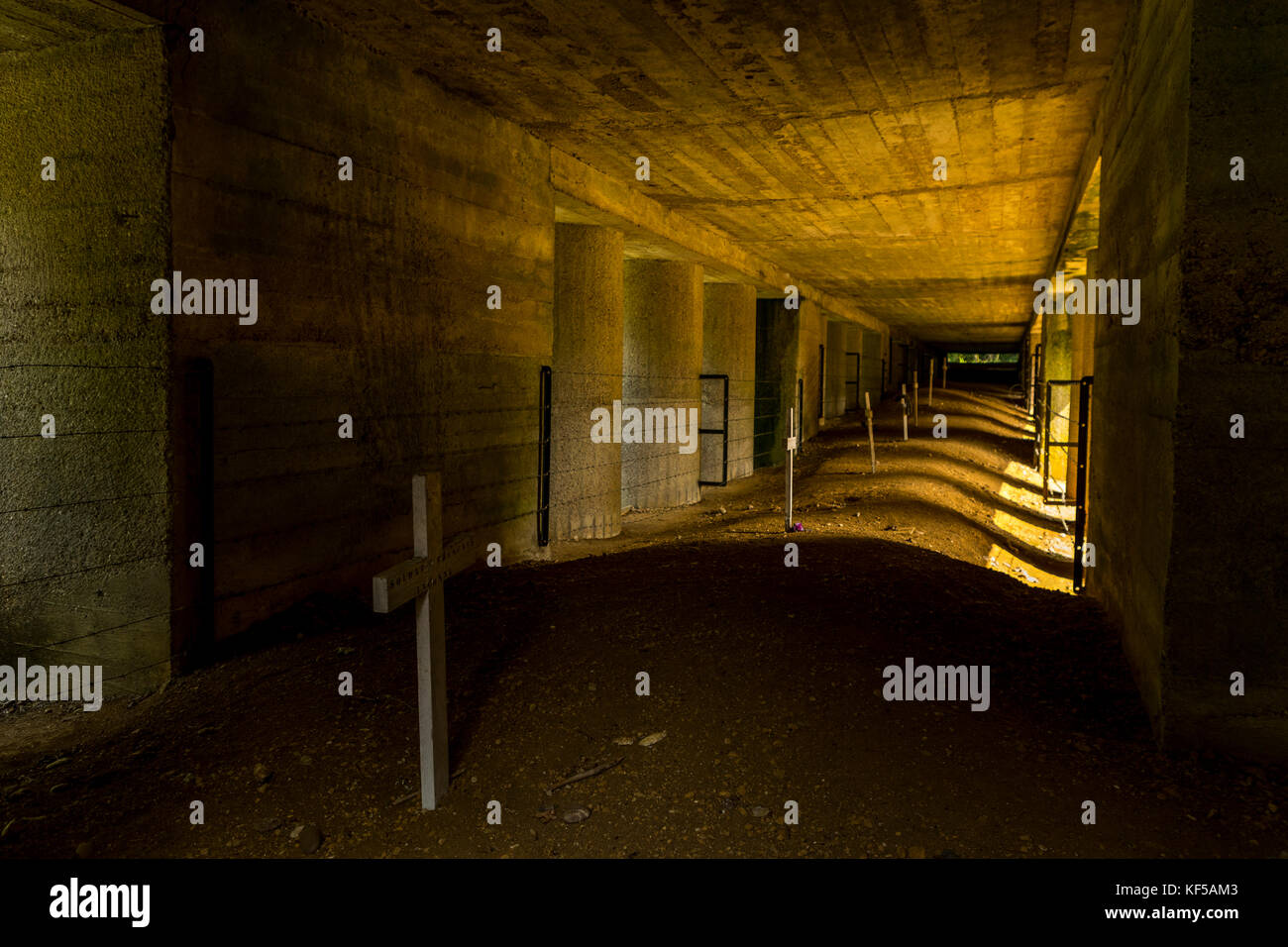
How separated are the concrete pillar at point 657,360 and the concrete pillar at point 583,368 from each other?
2153mm

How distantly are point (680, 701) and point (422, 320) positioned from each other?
4.03m

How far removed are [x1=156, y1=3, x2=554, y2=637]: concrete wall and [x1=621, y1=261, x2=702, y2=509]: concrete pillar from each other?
523 cm

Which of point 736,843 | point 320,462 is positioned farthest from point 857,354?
point 736,843

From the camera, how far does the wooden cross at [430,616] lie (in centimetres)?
354

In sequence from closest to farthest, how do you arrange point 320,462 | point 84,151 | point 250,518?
point 84,151
point 250,518
point 320,462

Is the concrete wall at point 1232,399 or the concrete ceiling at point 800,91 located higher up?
the concrete ceiling at point 800,91

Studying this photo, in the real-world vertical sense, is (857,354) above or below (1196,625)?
above

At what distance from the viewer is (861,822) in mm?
3697

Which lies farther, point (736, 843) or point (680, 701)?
point (680, 701)

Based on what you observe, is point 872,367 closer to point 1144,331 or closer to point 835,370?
point 835,370

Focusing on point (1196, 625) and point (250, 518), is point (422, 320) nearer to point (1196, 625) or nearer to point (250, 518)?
point (250, 518)

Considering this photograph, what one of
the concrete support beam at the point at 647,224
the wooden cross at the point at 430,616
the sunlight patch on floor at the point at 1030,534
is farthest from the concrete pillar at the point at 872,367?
the wooden cross at the point at 430,616

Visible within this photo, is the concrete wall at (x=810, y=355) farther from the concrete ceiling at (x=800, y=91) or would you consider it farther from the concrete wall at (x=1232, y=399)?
the concrete wall at (x=1232, y=399)

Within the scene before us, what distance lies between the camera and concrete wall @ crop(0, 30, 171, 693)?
510cm
